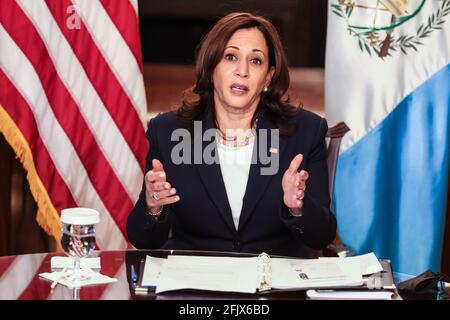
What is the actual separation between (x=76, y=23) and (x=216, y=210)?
1.02 m

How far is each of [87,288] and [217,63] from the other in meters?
0.97

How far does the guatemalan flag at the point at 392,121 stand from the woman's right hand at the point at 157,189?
1.16 meters

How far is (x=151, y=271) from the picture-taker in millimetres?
1808

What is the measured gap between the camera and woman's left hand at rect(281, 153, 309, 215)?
6.71 ft

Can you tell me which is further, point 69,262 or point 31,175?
point 31,175

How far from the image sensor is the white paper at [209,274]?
1683 mm

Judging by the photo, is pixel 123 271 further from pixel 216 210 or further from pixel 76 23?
pixel 76 23

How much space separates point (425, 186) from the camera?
9.88ft

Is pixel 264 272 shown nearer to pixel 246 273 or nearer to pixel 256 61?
pixel 246 273

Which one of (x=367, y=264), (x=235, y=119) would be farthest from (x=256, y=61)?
(x=367, y=264)

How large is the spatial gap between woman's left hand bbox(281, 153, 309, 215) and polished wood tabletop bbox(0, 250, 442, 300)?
34 cm

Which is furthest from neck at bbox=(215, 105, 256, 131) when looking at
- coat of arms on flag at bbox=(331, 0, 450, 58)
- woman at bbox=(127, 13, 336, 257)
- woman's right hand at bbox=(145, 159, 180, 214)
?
coat of arms on flag at bbox=(331, 0, 450, 58)
